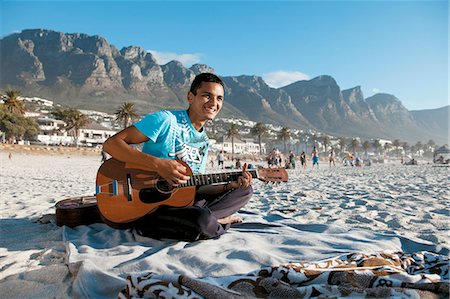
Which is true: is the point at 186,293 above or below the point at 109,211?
below

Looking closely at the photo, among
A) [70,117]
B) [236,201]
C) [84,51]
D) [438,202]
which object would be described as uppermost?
[84,51]

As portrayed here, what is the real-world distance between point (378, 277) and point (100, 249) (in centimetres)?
197

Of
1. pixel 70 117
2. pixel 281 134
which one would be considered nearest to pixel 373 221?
pixel 70 117

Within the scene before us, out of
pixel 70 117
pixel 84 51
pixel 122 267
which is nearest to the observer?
pixel 122 267

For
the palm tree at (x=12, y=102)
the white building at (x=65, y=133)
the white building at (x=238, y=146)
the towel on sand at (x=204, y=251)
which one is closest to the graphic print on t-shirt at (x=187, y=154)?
the towel on sand at (x=204, y=251)

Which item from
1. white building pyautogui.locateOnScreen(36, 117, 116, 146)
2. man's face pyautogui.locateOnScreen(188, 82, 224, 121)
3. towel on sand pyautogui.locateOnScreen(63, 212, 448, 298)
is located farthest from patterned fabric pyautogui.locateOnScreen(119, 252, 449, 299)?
white building pyautogui.locateOnScreen(36, 117, 116, 146)

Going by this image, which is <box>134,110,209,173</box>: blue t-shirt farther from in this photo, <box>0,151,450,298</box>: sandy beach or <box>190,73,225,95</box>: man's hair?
<box>0,151,450,298</box>: sandy beach

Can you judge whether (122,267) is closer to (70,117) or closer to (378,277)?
(378,277)

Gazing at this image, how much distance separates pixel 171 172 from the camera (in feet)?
8.22

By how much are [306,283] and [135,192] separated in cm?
152

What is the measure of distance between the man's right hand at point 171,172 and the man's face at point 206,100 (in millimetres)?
566

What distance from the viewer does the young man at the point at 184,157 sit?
249 cm

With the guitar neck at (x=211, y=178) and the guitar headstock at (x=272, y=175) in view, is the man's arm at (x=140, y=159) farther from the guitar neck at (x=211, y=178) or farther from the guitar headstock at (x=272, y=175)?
the guitar headstock at (x=272, y=175)

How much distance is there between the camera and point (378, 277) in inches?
63.9
